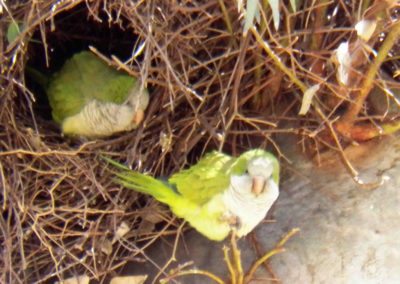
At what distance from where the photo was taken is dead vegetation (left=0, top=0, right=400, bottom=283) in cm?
210

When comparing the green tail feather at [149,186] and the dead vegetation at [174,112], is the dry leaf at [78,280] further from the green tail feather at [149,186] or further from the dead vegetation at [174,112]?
the green tail feather at [149,186]

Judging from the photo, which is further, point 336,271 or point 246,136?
point 246,136

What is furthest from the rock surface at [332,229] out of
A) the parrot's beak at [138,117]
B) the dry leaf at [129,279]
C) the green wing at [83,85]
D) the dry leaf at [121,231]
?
the green wing at [83,85]

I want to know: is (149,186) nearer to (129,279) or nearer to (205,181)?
(205,181)

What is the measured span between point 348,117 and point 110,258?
0.83m

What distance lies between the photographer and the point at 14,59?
2.09 m

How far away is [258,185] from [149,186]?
344 millimetres

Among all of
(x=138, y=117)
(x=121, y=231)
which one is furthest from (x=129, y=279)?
(x=138, y=117)

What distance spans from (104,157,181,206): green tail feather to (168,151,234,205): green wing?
0.03m

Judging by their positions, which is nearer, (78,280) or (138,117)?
(78,280)

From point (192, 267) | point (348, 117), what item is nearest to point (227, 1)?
point (348, 117)

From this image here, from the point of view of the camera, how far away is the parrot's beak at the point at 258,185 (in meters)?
2.04

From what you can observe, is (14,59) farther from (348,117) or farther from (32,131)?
(348,117)

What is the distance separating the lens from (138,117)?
2.37 m
